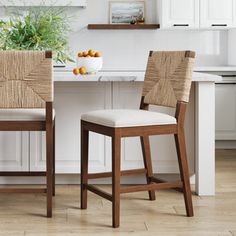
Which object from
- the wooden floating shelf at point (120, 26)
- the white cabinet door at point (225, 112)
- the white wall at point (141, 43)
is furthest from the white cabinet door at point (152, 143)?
the white wall at point (141, 43)

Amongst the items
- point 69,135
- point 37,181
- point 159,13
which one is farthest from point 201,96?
point 159,13

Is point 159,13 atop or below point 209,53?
atop

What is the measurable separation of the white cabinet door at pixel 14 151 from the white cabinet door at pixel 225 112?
8.92 ft

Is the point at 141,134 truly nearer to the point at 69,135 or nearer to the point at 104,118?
the point at 104,118

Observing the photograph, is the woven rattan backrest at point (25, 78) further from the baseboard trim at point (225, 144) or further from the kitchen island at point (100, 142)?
the baseboard trim at point (225, 144)

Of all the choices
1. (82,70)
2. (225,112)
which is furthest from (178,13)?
(82,70)

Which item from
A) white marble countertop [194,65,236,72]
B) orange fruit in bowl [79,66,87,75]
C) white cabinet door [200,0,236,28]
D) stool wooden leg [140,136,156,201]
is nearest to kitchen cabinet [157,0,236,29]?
white cabinet door [200,0,236,28]

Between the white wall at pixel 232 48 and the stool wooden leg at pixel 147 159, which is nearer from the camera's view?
the stool wooden leg at pixel 147 159

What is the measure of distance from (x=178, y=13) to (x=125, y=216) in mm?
3451

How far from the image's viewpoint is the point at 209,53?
6691 mm

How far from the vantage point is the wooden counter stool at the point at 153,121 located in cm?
308

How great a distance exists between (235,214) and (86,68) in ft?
4.63

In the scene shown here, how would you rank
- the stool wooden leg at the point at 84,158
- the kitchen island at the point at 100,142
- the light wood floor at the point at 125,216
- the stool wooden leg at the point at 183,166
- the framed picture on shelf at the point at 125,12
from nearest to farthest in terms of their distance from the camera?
the light wood floor at the point at 125,216 < the stool wooden leg at the point at 183,166 < the stool wooden leg at the point at 84,158 < the kitchen island at the point at 100,142 < the framed picture on shelf at the point at 125,12

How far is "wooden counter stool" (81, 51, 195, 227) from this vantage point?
3.08 m
